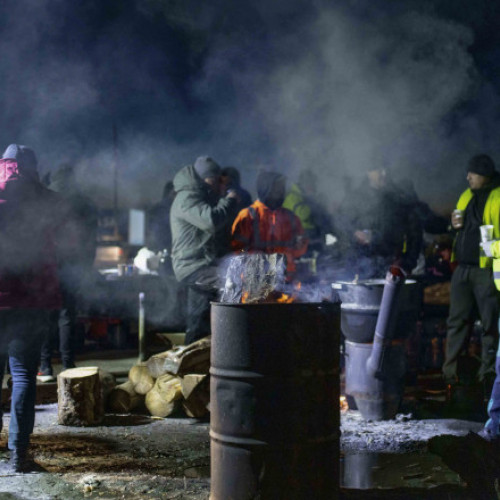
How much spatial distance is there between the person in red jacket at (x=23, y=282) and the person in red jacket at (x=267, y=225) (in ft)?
8.80

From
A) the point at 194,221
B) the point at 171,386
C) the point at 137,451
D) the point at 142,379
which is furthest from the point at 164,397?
the point at 194,221

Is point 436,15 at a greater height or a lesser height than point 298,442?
greater

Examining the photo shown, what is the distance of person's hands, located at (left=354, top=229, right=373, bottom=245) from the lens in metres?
8.20

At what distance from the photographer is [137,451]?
5344 mm

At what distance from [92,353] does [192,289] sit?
374cm

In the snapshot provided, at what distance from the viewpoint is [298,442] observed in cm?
354

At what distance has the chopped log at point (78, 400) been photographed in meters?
6.20

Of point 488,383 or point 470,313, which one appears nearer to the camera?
point 488,383

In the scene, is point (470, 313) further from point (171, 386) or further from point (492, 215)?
point (171, 386)

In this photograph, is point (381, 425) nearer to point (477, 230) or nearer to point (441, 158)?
point (477, 230)

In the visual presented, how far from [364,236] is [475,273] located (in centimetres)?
131

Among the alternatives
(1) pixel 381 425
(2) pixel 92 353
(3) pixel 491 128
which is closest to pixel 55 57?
(2) pixel 92 353

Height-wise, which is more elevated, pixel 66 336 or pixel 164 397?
pixel 66 336

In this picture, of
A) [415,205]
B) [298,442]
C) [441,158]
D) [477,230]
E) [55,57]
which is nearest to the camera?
[298,442]
